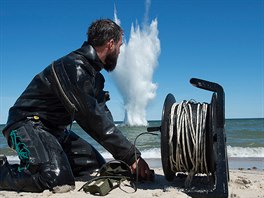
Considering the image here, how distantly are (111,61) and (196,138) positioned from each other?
4.22ft

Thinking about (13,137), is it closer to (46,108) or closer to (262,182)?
(46,108)

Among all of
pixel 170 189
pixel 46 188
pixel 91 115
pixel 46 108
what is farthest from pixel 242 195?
pixel 46 108

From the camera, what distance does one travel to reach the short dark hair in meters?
3.85

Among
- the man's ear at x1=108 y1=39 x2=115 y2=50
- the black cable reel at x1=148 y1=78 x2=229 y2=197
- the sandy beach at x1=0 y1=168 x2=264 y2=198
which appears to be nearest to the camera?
the sandy beach at x1=0 y1=168 x2=264 y2=198

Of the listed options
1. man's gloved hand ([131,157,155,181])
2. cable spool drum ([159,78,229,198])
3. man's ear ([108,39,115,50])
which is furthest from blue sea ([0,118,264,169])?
man's ear ([108,39,115,50])

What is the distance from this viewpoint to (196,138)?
3.53 metres

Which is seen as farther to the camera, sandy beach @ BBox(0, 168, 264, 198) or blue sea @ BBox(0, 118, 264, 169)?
blue sea @ BBox(0, 118, 264, 169)

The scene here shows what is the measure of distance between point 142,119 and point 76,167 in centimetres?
8005

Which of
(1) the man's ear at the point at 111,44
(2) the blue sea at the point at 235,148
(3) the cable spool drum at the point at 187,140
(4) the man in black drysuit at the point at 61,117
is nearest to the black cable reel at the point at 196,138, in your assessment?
(3) the cable spool drum at the point at 187,140

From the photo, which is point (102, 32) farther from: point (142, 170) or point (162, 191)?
point (162, 191)

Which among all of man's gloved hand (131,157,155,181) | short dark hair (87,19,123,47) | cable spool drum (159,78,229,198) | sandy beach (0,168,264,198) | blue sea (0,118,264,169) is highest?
short dark hair (87,19,123,47)

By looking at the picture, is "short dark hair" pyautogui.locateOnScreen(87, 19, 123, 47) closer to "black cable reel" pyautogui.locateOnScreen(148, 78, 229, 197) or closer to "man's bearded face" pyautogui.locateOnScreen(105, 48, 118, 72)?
"man's bearded face" pyautogui.locateOnScreen(105, 48, 118, 72)

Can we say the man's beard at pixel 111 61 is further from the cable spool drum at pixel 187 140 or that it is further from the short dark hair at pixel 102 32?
the cable spool drum at pixel 187 140

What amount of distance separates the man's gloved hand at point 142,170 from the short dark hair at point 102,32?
1329mm
